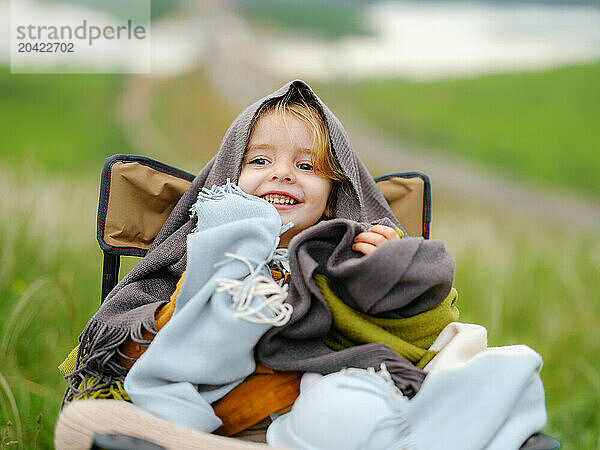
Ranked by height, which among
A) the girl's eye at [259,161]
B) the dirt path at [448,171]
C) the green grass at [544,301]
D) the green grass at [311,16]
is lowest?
the green grass at [544,301]

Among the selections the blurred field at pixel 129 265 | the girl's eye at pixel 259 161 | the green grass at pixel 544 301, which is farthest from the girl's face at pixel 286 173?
the green grass at pixel 544 301

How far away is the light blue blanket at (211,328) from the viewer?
126 cm

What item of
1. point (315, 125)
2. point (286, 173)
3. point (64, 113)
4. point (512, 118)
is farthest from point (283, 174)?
point (512, 118)

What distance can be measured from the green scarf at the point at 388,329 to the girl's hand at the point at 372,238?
11cm

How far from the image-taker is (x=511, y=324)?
10.4 feet

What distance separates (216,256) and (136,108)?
13.2ft

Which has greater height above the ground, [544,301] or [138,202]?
[138,202]

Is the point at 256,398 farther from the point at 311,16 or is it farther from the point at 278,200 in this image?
the point at 311,16

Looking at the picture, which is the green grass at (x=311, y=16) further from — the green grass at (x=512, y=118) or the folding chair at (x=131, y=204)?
the folding chair at (x=131, y=204)

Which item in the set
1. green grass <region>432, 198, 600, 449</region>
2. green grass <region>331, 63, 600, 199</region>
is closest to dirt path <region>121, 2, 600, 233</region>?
green grass <region>331, 63, 600, 199</region>

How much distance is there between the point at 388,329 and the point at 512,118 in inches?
191

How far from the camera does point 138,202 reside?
1820mm

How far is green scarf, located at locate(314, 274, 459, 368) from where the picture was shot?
1329 mm

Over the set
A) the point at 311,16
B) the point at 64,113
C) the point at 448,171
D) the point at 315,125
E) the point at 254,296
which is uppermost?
the point at 311,16
